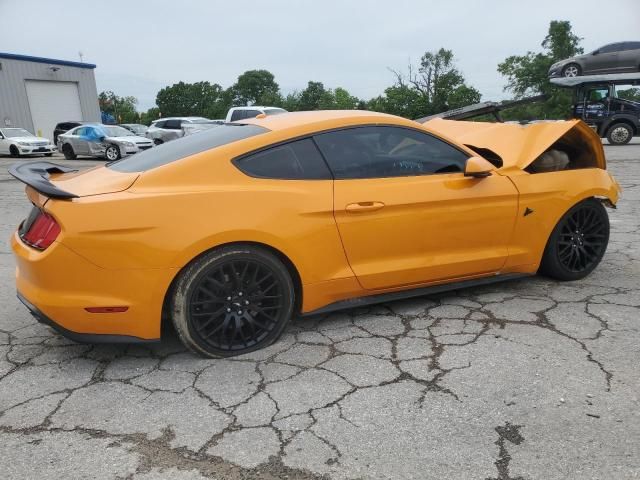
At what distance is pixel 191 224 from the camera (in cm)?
271

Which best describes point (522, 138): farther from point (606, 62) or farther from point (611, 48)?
point (611, 48)

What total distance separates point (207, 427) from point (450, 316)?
1.84 m

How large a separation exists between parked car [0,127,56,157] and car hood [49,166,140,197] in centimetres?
→ 2020

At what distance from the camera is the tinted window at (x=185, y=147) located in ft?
9.99

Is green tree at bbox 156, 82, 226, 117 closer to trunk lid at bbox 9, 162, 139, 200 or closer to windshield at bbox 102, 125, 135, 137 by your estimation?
windshield at bbox 102, 125, 135, 137

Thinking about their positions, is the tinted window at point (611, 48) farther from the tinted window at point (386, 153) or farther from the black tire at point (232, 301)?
the black tire at point (232, 301)

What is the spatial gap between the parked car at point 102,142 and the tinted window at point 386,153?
16.1 meters

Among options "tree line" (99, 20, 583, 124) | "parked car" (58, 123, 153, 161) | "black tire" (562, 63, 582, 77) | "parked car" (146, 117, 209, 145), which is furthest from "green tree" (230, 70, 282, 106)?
"black tire" (562, 63, 582, 77)

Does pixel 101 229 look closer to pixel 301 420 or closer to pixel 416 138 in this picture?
pixel 301 420

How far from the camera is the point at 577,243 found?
402 cm

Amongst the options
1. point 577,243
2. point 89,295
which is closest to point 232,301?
point 89,295

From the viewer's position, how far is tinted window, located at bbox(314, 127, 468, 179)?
3191mm

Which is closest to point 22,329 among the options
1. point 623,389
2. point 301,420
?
point 301,420

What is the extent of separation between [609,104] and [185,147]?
18.8m
